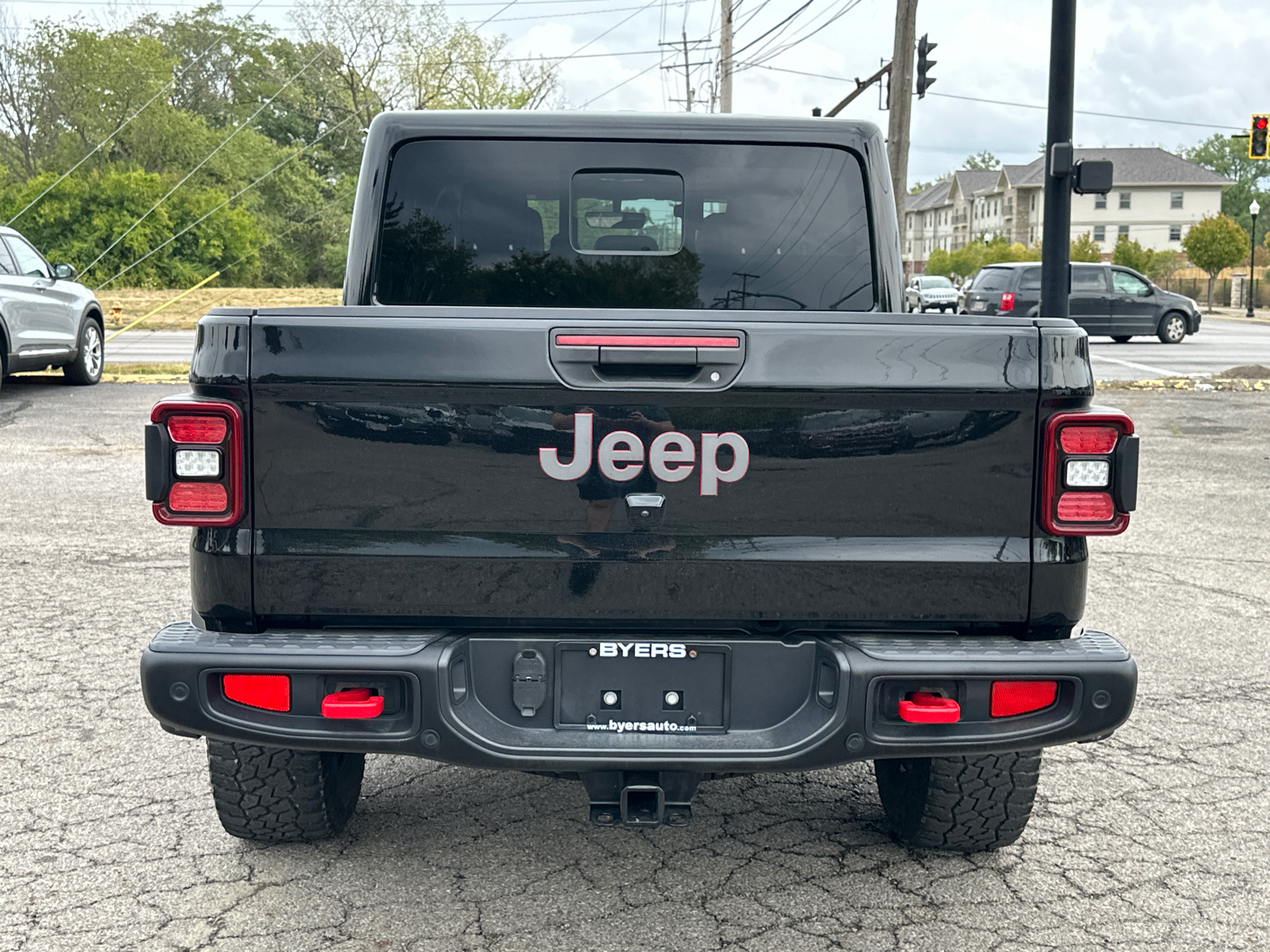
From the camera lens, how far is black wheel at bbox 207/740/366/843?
11.0 feet

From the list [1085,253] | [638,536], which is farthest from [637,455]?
[1085,253]

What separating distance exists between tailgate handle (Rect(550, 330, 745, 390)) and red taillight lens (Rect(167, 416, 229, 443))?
0.74 meters

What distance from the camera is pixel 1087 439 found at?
287cm

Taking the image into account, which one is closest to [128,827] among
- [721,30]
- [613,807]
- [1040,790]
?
[613,807]

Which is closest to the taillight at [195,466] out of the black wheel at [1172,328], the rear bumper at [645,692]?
the rear bumper at [645,692]

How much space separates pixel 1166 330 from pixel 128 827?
28.6m

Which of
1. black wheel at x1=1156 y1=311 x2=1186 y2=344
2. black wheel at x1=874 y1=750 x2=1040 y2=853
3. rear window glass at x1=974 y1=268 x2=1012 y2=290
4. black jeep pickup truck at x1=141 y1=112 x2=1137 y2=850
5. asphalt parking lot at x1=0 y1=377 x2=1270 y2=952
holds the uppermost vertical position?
rear window glass at x1=974 y1=268 x2=1012 y2=290

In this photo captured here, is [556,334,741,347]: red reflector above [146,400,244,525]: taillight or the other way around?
above

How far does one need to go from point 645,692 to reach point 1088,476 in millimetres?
1101

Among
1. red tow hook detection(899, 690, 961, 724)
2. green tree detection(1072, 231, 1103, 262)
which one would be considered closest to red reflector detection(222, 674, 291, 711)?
red tow hook detection(899, 690, 961, 724)

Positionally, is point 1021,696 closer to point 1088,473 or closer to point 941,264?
point 1088,473

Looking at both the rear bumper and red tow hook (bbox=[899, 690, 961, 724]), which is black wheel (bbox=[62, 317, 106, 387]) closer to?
the rear bumper

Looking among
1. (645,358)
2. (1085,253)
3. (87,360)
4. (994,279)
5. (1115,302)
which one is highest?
(1085,253)

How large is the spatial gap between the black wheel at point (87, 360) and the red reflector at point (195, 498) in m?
14.2
